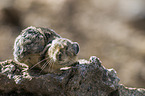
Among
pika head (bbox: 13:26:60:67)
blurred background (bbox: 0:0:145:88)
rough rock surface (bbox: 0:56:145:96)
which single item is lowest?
rough rock surface (bbox: 0:56:145:96)

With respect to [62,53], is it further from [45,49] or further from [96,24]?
[96,24]

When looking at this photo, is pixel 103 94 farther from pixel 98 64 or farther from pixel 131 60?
pixel 131 60

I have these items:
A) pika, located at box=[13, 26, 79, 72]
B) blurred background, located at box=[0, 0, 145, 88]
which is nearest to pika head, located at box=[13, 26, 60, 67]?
pika, located at box=[13, 26, 79, 72]

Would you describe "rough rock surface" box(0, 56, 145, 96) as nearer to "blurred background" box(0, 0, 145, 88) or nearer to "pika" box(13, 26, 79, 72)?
"pika" box(13, 26, 79, 72)

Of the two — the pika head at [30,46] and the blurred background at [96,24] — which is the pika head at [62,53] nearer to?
the pika head at [30,46]

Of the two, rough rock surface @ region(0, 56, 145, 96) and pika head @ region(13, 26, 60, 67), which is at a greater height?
pika head @ region(13, 26, 60, 67)

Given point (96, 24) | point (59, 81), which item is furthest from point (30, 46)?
point (96, 24)
